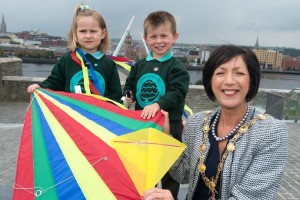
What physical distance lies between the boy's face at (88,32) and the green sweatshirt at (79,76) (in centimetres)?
14

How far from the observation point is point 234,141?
1.74m

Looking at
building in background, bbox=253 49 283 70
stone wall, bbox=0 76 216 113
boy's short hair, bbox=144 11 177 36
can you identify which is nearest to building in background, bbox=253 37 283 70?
building in background, bbox=253 49 283 70

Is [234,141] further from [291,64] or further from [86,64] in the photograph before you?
[291,64]

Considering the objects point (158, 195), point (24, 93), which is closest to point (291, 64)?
point (24, 93)

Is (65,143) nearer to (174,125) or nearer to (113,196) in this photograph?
(113,196)

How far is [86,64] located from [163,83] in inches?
30.4

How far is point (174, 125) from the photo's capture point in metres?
2.97

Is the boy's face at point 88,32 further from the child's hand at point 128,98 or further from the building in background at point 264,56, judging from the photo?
the building in background at point 264,56

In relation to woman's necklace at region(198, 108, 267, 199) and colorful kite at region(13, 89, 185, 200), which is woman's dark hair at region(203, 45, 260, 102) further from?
colorful kite at region(13, 89, 185, 200)

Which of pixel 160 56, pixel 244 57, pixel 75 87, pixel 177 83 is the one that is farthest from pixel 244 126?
pixel 75 87

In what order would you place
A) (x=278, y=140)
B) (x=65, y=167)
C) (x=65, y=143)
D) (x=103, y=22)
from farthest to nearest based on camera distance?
(x=103, y=22)
(x=65, y=143)
(x=65, y=167)
(x=278, y=140)

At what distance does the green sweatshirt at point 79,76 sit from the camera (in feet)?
10.5

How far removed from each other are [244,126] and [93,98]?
1.49 m

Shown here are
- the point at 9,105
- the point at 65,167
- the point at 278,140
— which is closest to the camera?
the point at 278,140
